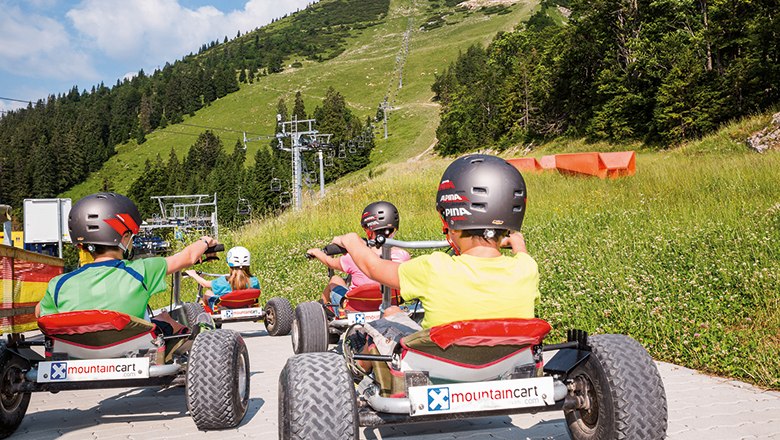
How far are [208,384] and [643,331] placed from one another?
17.0ft

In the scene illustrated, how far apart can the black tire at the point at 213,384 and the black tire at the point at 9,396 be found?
1361 mm

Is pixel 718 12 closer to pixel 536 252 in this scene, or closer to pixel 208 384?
pixel 536 252

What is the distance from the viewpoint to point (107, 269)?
4668mm

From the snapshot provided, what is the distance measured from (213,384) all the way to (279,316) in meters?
5.51

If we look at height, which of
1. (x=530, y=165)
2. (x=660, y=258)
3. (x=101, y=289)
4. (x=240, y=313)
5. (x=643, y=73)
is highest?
(x=643, y=73)

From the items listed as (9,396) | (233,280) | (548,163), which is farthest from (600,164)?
(9,396)

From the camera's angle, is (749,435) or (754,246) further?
(754,246)

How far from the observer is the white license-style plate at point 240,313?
9.68m

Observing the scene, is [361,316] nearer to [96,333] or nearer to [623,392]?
[96,333]

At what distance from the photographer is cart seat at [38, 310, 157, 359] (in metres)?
4.24

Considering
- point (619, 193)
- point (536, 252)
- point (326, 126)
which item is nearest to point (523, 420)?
point (536, 252)

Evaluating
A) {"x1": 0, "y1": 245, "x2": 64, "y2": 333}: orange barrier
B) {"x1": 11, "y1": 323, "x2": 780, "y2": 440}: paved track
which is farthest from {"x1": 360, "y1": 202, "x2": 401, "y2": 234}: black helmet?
{"x1": 0, "y1": 245, "x2": 64, "y2": 333}: orange barrier

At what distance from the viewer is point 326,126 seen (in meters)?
135

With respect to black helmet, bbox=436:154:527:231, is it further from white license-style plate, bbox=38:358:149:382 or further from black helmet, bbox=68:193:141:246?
black helmet, bbox=68:193:141:246
